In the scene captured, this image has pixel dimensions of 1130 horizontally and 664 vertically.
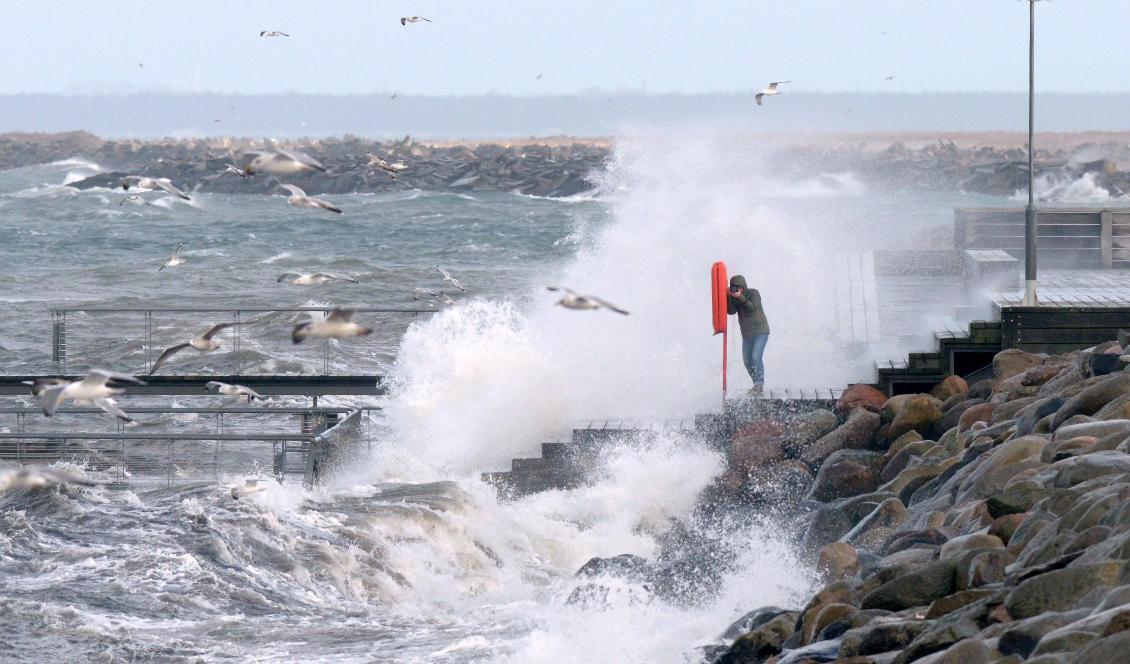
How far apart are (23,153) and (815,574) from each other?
109m

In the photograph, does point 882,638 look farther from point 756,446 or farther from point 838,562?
point 756,446

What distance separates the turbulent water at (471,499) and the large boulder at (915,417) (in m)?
1.54

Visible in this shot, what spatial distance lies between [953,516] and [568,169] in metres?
72.6

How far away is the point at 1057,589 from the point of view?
23.9ft

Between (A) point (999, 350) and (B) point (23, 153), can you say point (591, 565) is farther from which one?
(B) point (23, 153)

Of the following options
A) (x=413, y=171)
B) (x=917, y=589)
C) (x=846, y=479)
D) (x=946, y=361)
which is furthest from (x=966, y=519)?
(x=413, y=171)

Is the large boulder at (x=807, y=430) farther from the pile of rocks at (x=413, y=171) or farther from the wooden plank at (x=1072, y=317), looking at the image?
the pile of rocks at (x=413, y=171)

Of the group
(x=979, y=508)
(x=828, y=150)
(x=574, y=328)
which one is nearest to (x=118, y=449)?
(x=574, y=328)

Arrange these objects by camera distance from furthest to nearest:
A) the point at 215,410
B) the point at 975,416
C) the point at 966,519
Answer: the point at 215,410 → the point at 975,416 → the point at 966,519

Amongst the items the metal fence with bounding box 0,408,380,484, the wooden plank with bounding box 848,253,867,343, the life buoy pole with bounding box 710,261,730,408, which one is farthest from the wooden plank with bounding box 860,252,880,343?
the metal fence with bounding box 0,408,380,484

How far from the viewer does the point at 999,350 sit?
14.9 m

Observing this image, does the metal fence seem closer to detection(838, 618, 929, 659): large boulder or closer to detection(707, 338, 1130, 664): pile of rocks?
detection(707, 338, 1130, 664): pile of rocks

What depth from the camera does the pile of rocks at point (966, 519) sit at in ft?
23.6

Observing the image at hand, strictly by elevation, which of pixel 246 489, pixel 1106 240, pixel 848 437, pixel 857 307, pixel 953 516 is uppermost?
pixel 1106 240
